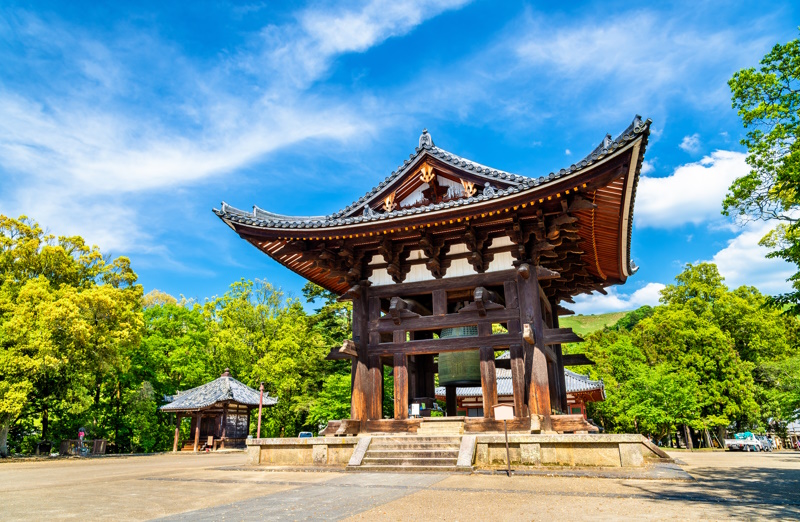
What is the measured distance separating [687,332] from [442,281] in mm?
31434

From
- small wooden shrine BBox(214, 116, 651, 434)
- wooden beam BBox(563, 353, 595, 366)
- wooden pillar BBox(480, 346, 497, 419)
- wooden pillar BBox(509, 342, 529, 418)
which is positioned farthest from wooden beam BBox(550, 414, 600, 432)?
wooden beam BBox(563, 353, 595, 366)

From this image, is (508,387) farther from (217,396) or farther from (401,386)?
(401,386)

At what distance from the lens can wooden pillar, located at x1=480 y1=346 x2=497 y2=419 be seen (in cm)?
1101

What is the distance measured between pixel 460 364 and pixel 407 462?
10.1 feet

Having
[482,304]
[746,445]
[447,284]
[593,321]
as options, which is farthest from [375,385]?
[593,321]

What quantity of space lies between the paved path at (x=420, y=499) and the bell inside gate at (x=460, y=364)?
3600 mm

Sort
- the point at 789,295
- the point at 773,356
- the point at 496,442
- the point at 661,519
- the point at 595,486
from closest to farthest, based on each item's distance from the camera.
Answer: the point at 661,519 → the point at 595,486 → the point at 496,442 → the point at 789,295 → the point at 773,356

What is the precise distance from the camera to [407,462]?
10305 millimetres

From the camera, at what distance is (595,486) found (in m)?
7.40

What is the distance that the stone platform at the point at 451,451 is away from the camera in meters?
9.27

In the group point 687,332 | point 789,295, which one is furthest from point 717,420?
→ point 789,295

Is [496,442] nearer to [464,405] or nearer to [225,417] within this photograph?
[464,405]

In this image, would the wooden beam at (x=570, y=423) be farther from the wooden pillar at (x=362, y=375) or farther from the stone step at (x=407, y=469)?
the wooden pillar at (x=362, y=375)

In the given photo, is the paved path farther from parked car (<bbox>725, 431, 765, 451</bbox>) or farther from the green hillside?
the green hillside
